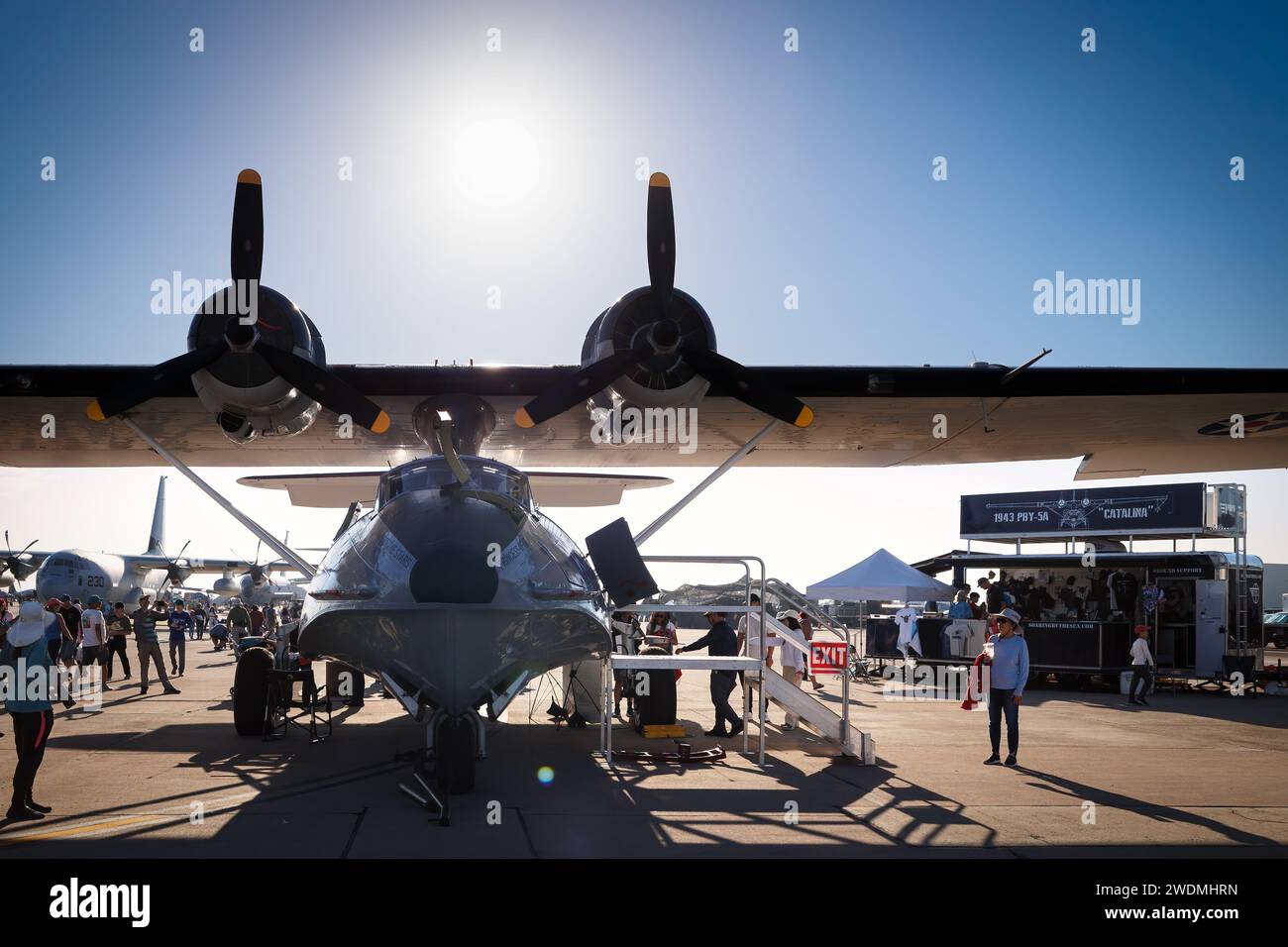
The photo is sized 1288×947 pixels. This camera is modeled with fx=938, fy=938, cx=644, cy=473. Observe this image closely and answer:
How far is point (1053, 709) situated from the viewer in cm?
1677

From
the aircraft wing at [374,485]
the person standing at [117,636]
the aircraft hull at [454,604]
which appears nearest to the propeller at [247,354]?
the aircraft hull at [454,604]

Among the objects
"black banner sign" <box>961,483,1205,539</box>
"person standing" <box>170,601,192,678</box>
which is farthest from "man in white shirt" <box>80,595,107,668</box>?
"black banner sign" <box>961,483,1205,539</box>

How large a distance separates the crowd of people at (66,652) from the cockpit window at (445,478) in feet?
9.81

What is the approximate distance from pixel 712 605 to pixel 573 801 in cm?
336

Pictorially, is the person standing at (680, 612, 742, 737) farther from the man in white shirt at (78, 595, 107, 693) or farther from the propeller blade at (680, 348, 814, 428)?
the man in white shirt at (78, 595, 107, 693)

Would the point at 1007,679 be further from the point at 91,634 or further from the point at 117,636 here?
the point at 117,636

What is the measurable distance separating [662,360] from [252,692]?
22.8ft

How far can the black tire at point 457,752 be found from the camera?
773 cm

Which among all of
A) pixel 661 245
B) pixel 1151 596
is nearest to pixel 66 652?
pixel 661 245

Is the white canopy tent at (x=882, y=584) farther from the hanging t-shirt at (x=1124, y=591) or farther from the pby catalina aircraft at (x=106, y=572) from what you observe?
the pby catalina aircraft at (x=106, y=572)

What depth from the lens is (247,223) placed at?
28.6 ft
